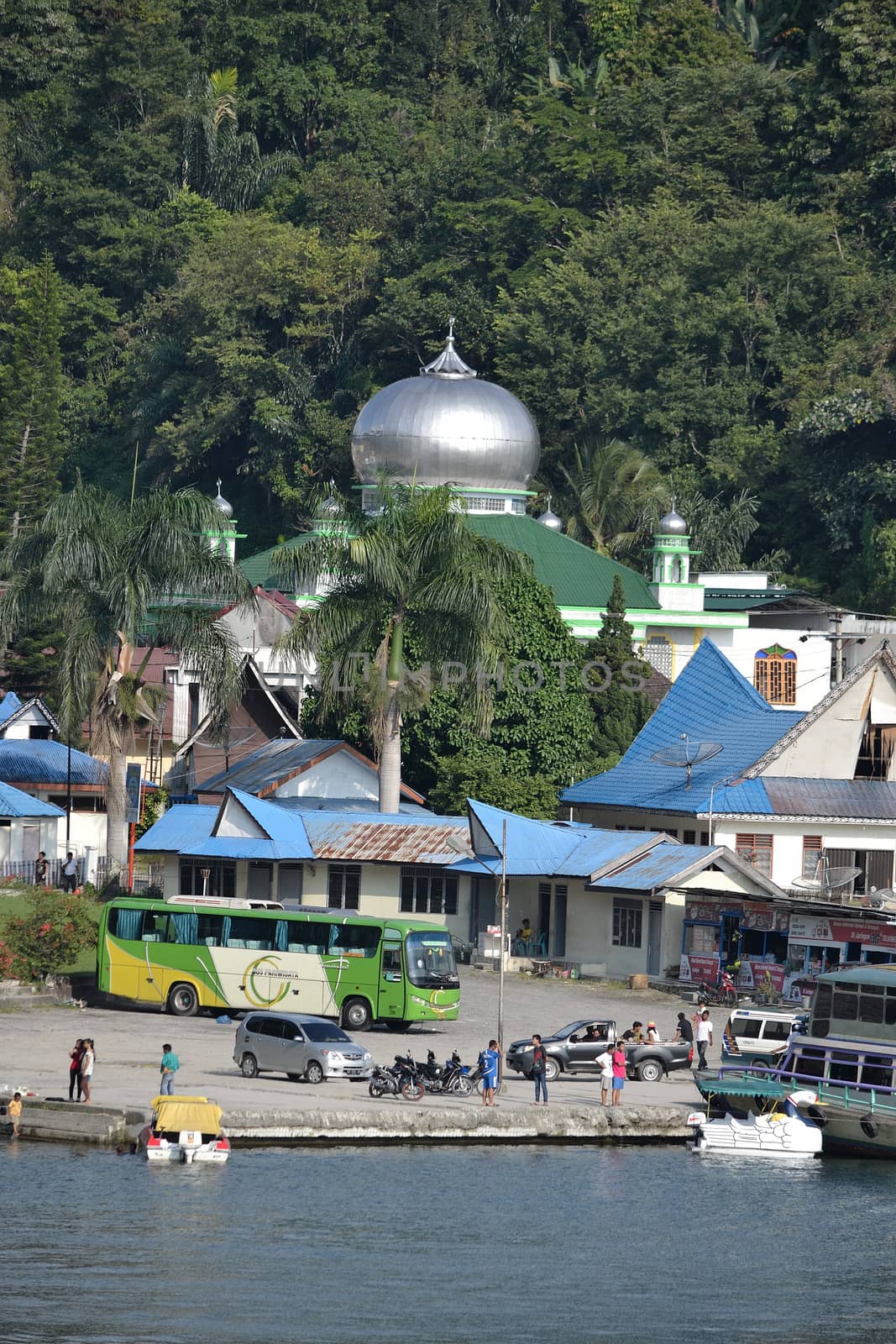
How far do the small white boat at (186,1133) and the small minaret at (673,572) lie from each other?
59406mm

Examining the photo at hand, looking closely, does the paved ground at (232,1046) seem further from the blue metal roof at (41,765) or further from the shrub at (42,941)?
the blue metal roof at (41,765)

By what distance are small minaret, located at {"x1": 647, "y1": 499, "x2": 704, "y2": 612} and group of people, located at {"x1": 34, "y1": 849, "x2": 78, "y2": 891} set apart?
32826mm

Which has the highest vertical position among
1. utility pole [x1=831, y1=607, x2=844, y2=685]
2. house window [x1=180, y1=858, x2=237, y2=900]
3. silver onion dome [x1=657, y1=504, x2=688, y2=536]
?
silver onion dome [x1=657, y1=504, x2=688, y2=536]

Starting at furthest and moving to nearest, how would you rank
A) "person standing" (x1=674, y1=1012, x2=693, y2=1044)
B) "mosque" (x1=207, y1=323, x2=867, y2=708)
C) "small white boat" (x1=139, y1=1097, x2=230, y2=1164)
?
"mosque" (x1=207, y1=323, x2=867, y2=708) → "person standing" (x1=674, y1=1012, x2=693, y2=1044) → "small white boat" (x1=139, y1=1097, x2=230, y2=1164)

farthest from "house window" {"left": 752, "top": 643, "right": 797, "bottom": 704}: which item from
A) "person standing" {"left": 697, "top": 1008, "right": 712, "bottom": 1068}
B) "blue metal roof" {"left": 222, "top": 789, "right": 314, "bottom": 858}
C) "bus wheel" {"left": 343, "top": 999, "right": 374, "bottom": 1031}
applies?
"person standing" {"left": 697, "top": 1008, "right": 712, "bottom": 1068}

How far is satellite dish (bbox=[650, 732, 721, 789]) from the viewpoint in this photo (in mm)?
64375

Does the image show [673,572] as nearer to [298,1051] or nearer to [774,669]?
[774,669]

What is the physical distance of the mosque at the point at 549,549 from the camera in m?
93.8

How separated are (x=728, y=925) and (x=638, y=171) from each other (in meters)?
74.3

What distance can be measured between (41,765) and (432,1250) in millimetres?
45663

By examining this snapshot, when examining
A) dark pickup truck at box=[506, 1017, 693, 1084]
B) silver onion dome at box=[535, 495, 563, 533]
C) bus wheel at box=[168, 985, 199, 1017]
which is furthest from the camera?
silver onion dome at box=[535, 495, 563, 533]

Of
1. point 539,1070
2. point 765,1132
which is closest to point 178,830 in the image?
point 539,1070

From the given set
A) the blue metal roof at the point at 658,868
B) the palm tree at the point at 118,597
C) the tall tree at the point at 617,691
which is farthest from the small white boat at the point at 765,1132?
the tall tree at the point at 617,691

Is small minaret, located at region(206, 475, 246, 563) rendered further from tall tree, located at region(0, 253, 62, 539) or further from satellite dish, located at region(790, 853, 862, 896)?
satellite dish, located at region(790, 853, 862, 896)
